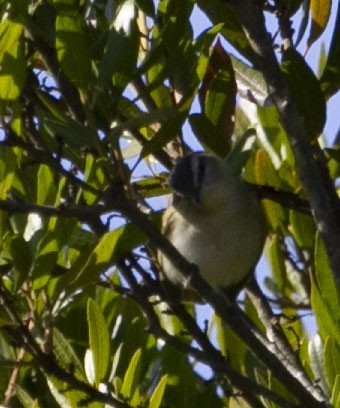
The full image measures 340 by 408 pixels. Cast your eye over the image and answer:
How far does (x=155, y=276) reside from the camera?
3.03 meters

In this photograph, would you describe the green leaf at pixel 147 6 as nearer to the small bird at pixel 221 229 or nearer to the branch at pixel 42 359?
the branch at pixel 42 359

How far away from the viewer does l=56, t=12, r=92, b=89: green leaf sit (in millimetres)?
2248

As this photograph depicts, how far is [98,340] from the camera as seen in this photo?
2.72 meters

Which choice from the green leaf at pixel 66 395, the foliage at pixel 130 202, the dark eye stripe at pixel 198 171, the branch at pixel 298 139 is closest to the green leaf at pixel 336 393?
the foliage at pixel 130 202

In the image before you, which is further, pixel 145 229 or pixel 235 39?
pixel 235 39

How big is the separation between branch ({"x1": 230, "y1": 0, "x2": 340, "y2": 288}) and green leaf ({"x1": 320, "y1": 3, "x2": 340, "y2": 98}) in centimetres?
33

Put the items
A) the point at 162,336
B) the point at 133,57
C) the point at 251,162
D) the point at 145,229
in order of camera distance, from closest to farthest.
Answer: the point at 145,229 → the point at 133,57 → the point at 162,336 → the point at 251,162

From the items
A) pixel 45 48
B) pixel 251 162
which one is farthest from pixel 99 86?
pixel 251 162

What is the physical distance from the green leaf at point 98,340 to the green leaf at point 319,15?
0.92 meters

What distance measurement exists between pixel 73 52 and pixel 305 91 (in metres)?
0.72

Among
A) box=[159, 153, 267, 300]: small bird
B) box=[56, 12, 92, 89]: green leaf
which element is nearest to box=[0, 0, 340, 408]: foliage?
box=[56, 12, 92, 89]: green leaf

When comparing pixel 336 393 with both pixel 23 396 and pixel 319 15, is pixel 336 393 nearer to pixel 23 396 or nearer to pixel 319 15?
pixel 23 396

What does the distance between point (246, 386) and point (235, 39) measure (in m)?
0.91

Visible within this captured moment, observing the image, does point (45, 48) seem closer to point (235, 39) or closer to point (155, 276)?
point (235, 39)
